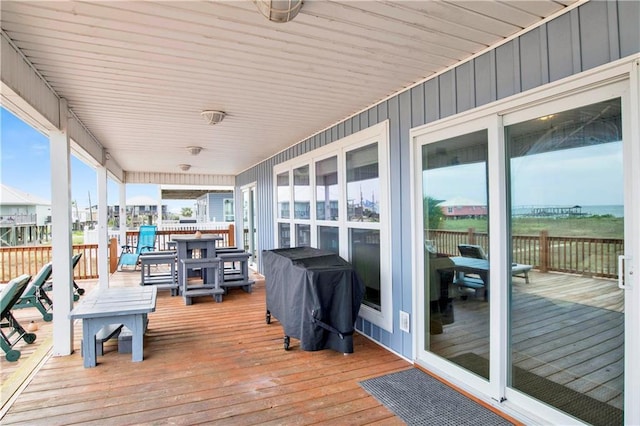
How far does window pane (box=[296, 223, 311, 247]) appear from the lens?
201 inches

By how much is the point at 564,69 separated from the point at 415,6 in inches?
34.9

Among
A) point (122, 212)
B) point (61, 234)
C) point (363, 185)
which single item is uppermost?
point (363, 185)

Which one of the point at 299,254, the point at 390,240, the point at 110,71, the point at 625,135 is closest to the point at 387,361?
the point at 390,240

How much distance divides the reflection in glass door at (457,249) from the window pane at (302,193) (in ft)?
7.88

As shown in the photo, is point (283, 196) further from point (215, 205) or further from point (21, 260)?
point (215, 205)

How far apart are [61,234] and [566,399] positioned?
4046 mm

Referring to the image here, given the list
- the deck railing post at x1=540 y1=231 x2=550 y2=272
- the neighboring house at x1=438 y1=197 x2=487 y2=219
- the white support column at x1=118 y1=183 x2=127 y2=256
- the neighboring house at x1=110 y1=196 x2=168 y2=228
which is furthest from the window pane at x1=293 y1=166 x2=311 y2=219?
the neighboring house at x1=110 y1=196 x2=168 y2=228

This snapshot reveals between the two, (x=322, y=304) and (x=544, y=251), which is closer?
(x=544, y=251)

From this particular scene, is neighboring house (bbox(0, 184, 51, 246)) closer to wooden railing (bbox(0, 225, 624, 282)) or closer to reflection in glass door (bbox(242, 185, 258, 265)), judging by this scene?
reflection in glass door (bbox(242, 185, 258, 265))

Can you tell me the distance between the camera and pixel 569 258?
76.0 inches

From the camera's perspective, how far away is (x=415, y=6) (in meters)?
1.78

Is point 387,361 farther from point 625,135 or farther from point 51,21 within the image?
point 51,21

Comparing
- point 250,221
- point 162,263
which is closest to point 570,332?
point 162,263

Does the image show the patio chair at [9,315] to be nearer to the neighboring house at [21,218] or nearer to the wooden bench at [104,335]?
the wooden bench at [104,335]
